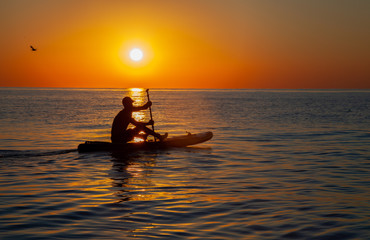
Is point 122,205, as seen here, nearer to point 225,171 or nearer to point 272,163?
point 225,171

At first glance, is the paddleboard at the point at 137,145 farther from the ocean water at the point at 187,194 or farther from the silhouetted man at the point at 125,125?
the silhouetted man at the point at 125,125

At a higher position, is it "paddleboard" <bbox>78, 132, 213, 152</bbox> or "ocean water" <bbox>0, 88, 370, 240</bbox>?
"paddleboard" <bbox>78, 132, 213, 152</bbox>

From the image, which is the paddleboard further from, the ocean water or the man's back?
the man's back

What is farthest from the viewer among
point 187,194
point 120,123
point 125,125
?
point 125,125

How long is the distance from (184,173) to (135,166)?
207cm

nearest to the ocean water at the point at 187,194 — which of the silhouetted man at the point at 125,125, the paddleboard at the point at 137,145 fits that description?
the paddleboard at the point at 137,145

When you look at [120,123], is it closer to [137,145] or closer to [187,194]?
[137,145]

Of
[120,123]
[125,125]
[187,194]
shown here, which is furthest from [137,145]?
[187,194]

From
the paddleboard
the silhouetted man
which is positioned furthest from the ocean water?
the silhouetted man

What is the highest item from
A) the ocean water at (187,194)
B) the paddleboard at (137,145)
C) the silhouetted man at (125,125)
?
the silhouetted man at (125,125)

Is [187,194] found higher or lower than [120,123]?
lower

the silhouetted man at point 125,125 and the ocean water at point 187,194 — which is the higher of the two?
the silhouetted man at point 125,125

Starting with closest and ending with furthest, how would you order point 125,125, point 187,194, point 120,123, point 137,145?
point 187,194 → point 120,123 → point 125,125 → point 137,145

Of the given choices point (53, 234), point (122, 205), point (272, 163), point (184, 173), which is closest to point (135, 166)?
point (184, 173)
